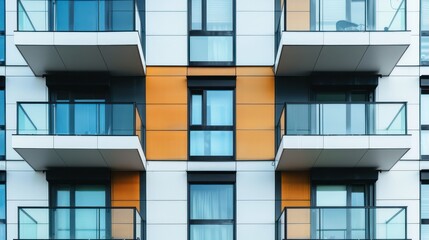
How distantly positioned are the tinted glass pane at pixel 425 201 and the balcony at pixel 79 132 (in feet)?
19.9

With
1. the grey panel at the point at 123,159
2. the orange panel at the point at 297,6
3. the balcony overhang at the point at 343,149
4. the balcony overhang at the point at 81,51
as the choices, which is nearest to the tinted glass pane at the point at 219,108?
the balcony overhang at the point at 343,149

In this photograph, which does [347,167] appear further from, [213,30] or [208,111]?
[213,30]

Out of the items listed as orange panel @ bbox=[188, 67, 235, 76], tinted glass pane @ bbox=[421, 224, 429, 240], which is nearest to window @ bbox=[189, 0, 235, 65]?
orange panel @ bbox=[188, 67, 235, 76]

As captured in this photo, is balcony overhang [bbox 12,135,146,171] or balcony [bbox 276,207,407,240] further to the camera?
balcony overhang [bbox 12,135,146,171]

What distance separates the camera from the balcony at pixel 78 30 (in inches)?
492

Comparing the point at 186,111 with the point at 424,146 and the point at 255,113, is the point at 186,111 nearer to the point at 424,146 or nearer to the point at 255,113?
the point at 255,113

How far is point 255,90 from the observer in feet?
45.6

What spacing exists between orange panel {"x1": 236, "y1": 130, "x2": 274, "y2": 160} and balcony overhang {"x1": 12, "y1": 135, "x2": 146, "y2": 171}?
2.17 meters

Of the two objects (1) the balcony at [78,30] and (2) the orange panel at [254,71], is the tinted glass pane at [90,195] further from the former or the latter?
(2) the orange panel at [254,71]

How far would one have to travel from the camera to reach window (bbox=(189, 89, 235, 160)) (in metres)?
13.8

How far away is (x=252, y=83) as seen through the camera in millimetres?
13930

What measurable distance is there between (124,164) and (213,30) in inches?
140

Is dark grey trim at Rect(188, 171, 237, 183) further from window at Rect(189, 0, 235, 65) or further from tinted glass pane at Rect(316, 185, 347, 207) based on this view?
window at Rect(189, 0, 235, 65)

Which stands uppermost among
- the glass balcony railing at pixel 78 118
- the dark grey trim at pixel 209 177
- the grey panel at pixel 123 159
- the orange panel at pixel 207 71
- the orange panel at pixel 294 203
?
the orange panel at pixel 207 71
